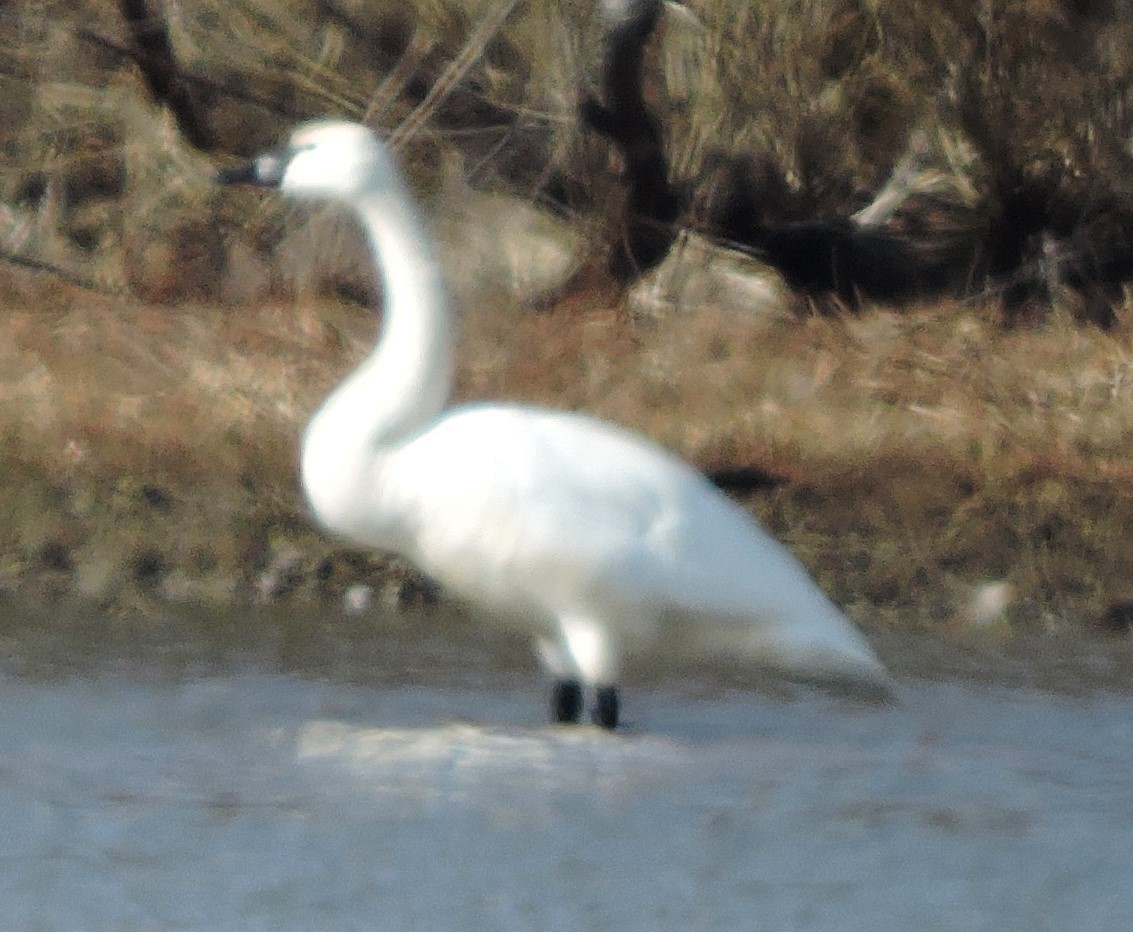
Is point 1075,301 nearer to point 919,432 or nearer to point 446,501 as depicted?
point 919,432

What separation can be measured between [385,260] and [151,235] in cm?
444

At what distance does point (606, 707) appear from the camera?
6027mm

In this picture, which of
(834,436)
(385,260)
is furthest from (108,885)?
(834,436)

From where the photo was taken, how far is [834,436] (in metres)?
8.12

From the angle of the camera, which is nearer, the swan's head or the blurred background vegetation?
the swan's head

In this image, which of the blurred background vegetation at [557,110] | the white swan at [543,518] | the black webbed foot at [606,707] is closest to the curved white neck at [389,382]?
the white swan at [543,518]

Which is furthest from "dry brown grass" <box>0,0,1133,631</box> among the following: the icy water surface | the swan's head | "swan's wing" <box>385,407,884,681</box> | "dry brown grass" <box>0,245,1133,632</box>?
the swan's head

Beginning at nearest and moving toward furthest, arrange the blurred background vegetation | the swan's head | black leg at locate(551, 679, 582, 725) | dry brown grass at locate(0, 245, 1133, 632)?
black leg at locate(551, 679, 582, 725)
the swan's head
dry brown grass at locate(0, 245, 1133, 632)
the blurred background vegetation

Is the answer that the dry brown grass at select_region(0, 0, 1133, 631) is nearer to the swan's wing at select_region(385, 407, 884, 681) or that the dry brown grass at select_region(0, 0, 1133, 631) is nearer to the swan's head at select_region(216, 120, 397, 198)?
the swan's wing at select_region(385, 407, 884, 681)

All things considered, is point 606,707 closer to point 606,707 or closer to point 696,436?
point 606,707

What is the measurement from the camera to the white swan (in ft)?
18.9

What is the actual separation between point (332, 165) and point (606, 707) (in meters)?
1.41

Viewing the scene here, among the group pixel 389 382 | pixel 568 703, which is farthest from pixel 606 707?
pixel 389 382

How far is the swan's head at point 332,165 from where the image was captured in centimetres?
630
